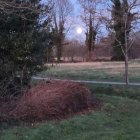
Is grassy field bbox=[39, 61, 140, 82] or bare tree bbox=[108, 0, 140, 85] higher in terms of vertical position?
bare tree bbox=[108, 0, 140, 85]

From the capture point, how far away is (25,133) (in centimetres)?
1053

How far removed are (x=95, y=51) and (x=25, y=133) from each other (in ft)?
224

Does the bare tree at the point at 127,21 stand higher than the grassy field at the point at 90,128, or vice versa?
the bare tree at the point at 127,21

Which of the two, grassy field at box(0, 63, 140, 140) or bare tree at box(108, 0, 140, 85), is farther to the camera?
bare tree at box(108, 0, 140, 85)

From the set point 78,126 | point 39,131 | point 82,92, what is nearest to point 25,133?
point 39,131

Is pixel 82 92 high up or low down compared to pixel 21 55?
down

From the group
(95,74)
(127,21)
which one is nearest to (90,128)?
(127,21)

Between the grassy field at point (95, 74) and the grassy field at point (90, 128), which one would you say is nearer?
the grassy field at point (90, 128)

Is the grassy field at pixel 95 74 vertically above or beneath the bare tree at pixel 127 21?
beneath

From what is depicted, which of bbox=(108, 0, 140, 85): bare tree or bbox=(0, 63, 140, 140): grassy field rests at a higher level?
bbox=(108, 0, 140, 85): bare tree

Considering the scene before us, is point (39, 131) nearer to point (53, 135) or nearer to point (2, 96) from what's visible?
point (53, 135)

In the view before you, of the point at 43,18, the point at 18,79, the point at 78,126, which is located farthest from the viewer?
the point at 43,18

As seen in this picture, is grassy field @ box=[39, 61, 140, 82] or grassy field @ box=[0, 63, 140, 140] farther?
grassy field @ box=[39, 61, 140, 82]

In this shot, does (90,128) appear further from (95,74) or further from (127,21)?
Answer: (95,74)
